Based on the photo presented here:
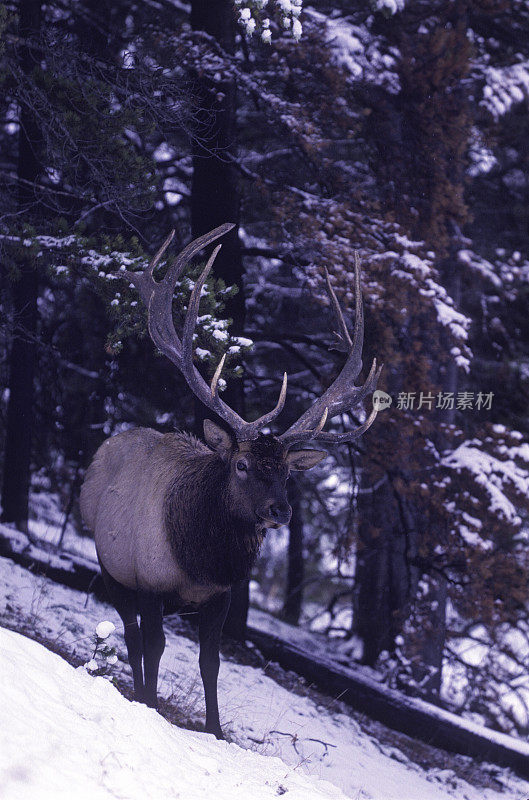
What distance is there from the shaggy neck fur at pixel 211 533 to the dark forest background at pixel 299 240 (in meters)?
1.27

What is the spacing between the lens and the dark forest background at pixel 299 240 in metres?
7.52

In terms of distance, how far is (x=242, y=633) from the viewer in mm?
8156

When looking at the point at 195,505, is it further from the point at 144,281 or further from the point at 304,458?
the point at 144,281

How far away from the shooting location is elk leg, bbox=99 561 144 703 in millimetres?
5938

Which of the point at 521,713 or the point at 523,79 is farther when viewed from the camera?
the point at 521,713

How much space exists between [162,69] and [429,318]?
3757mm

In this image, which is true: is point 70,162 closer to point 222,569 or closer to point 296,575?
point 222,569

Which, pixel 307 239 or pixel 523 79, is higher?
pixel 523 79

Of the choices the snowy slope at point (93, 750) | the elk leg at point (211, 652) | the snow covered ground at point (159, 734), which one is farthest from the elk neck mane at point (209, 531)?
the snowy slope at point (93, 750)

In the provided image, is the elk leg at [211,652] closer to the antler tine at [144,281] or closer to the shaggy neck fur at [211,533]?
the shaggy neck fur at [211,533]

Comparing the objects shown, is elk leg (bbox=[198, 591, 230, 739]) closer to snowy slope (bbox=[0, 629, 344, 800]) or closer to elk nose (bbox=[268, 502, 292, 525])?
elk nose (bbox=[268, 502, 292, 525])

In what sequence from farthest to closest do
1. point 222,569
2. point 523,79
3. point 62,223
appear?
point 523,79, point 62,223, point 222,569

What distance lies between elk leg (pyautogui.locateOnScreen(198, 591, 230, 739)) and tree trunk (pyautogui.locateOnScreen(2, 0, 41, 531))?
3.29 meters

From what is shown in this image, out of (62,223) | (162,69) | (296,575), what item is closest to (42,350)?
(62,223)
